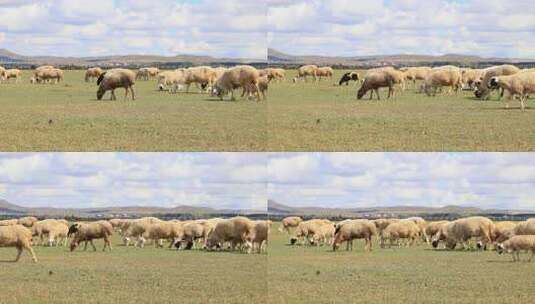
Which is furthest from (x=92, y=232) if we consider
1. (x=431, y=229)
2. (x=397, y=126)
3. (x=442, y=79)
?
(x=442, y=79)

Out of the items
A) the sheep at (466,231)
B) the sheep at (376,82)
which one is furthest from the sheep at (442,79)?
the sheep at (466,231)

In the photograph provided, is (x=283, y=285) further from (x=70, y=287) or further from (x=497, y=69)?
(x=497, y=69)

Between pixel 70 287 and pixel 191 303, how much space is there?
188 centimetres

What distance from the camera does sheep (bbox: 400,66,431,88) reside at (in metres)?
28.6

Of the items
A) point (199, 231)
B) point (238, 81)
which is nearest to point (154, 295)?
point (199, 231)

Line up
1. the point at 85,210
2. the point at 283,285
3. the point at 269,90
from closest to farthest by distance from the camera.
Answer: the point at 283,285
the point at 85,210
the point at 269,90

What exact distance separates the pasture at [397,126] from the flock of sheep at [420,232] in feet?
7.96

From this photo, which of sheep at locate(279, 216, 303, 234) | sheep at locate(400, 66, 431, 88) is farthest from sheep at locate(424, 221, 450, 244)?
sheep at locate(400, 66, 431, 88)

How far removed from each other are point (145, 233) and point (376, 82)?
7041 millimetres

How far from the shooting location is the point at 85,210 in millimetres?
26234

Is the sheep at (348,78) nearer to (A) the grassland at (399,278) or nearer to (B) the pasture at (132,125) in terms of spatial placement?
(B) the pasture at (132,125)

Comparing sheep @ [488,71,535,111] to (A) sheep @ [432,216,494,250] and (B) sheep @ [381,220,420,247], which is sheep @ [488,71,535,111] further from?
(B) sheep @ [381,220,420,247]

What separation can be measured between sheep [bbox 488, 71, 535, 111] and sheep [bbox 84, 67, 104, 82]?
9.75 metres

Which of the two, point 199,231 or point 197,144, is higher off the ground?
point 197,144
